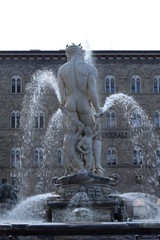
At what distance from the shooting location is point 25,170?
43.2 m

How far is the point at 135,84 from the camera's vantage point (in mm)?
46406

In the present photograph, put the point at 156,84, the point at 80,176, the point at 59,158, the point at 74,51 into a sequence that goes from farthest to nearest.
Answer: the point at 156,84
the point at 59,158
the point at 74,51
the point at 80,176

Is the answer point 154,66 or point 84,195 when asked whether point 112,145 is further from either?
point 84,195

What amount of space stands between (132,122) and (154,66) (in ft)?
20.1

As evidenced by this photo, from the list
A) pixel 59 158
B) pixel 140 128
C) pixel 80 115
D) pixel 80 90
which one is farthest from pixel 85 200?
pixel 140 128

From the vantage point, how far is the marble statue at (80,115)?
10.5m

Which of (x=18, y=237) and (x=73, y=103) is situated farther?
(x=73, y=103)

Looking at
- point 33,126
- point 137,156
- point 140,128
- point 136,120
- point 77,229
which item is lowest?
point 77,229

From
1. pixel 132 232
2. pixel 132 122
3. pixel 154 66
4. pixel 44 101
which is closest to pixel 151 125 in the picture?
pixel 132 122

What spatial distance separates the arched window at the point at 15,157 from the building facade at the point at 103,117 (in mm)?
28

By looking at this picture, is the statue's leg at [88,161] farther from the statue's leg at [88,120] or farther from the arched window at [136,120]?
the arched window at [136,120]

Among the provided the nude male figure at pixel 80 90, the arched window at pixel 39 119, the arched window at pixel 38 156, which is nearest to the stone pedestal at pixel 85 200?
the nude male figure at pixel 80 90

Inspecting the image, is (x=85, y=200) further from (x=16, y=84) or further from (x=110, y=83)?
(x=16, y=84)

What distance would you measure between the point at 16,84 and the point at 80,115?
36271mm
